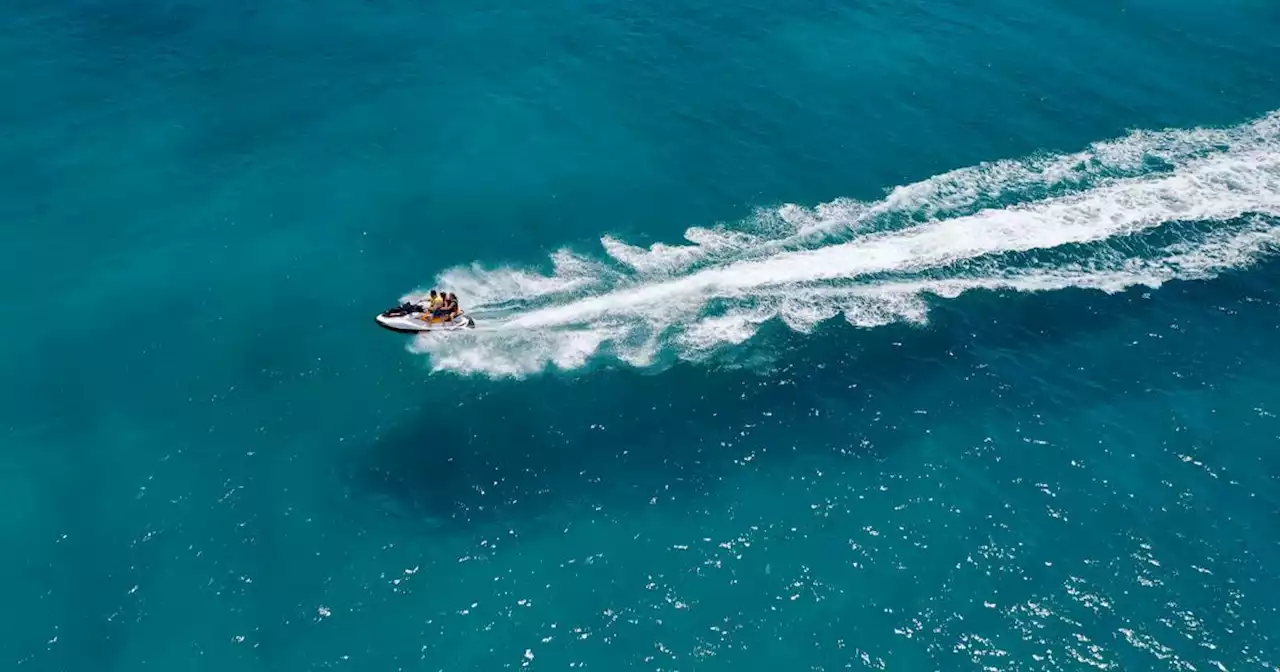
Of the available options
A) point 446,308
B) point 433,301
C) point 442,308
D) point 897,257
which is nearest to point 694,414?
point 446,308

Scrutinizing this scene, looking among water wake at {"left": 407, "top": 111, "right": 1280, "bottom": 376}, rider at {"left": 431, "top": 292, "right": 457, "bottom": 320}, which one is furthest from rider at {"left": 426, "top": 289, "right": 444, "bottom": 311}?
water wake at {"left": 407, "top": 111, "right": 1280, "bottom": 376}

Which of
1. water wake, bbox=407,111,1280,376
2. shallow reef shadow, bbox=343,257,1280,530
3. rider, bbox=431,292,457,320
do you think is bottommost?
shallow reef shadow, bbox=343,257,1280,530

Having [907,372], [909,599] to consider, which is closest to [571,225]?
[907,372]

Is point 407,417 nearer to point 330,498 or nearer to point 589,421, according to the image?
point 330,498

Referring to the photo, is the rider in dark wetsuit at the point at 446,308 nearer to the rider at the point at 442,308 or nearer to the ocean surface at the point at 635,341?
the rider at the point at 442,308

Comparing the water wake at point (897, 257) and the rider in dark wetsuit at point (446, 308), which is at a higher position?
the water wake at point (897, 257)

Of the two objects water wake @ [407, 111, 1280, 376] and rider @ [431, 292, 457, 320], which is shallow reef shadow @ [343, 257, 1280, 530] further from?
rider @ [431, 292, 457, 320]

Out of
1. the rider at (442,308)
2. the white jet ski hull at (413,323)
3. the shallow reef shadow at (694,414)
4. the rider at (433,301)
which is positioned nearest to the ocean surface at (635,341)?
the shallow reef shadow at (694,414)
